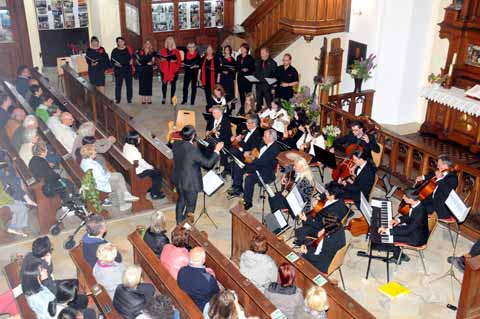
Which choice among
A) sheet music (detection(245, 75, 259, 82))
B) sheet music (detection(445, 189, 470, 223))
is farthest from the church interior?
sheet music (detection(245, 75, 259, 82))

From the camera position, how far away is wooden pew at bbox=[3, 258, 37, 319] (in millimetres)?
5672

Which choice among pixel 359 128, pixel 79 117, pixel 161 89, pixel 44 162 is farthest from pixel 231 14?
pixel 44 162

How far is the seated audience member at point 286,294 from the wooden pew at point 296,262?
0.35m

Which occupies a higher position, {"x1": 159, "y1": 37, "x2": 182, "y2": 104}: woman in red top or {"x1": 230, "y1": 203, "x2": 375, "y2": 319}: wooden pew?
{"x1": 159, "y1": 37, "x2": 182, "y2": 104}: woman in red top

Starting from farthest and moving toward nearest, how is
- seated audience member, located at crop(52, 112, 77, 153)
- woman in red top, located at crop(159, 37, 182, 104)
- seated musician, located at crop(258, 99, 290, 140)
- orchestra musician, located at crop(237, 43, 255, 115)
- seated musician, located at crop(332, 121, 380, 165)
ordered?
1. woman in red top, located at crop(159, 37, 182, 104)
2. orchestra musician, located at crop(237, 43, 255, 115)
3. seated musician, located at crop(258, 99, 290, 140)
4. seated audience member, located at crop(52, 112, 77, 153)
5. seated musician, located at crop(332, 121, 380, 165)

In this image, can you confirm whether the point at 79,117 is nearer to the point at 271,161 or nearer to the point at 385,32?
the point at 271,161

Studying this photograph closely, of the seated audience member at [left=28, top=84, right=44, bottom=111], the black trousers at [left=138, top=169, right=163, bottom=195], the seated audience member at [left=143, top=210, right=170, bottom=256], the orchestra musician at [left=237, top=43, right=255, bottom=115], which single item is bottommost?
the black trousers at [left=138, top=169, right=163, bottom=195]

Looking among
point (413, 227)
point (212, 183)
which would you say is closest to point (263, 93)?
point (212, 183)

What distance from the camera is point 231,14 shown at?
16938 millimetres

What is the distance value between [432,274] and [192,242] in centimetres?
330

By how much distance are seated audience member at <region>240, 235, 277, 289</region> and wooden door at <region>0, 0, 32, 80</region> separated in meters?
12.2

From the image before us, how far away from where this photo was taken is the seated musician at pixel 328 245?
646 centimetres

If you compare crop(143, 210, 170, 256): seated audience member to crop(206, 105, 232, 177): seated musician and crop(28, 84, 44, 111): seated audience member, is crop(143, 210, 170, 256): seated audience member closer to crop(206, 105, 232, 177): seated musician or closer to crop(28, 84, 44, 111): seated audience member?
crop(206, 105, 232, 177): seated musician

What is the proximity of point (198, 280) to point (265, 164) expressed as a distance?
133 inches
